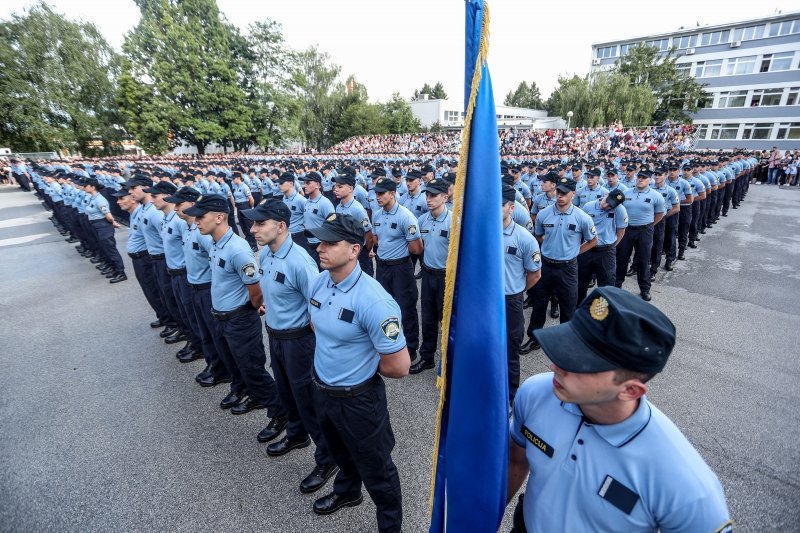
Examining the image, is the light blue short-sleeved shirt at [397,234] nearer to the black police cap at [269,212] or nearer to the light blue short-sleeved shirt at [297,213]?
the black police cap at [269,212]

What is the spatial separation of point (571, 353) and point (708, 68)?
5161 centimetres

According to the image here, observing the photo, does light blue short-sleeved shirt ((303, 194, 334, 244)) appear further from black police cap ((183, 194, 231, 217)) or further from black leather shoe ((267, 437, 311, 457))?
black leather shoe ((267, 437, 311, 457))

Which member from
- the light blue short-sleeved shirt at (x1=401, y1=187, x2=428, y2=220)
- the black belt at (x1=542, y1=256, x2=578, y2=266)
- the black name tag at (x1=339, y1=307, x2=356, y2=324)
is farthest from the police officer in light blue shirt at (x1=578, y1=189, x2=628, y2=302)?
Result: the black name tag at (x1=339, y1=307, x2=356, y2=324)

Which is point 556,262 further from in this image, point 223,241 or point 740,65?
point 740,65

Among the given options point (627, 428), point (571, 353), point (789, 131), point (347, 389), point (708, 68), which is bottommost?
point (347, 389)

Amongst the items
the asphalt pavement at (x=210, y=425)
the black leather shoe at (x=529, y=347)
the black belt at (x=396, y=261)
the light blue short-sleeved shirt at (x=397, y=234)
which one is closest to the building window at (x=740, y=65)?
the asphalt pavement at (x=210, y=425)

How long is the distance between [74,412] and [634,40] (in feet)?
185

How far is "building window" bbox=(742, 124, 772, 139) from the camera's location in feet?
111

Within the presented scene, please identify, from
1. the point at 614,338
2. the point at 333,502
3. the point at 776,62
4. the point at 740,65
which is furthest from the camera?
the point at 740,65

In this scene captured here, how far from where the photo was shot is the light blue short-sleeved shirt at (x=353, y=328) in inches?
94.7

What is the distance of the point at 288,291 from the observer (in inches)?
123

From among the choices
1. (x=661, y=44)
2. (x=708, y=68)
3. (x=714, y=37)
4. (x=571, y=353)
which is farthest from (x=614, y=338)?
(x=661, y=44)

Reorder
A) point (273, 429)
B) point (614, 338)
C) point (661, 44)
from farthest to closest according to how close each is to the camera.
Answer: point (661, 44) < point (273, 429) < point (614, 338)

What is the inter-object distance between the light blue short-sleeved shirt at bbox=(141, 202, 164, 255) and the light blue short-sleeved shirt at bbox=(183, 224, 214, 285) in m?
1.73
